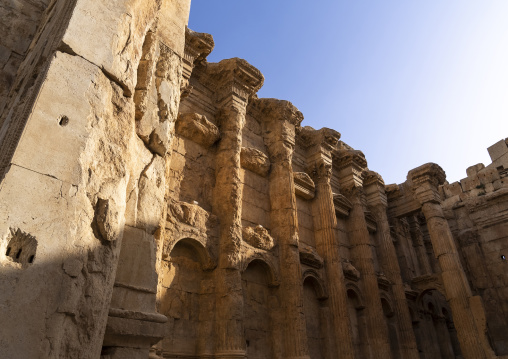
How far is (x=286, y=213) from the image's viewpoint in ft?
32.5

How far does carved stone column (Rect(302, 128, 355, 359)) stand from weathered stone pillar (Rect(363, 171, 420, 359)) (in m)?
3.18

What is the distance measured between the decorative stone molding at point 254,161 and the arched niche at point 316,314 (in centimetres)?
299

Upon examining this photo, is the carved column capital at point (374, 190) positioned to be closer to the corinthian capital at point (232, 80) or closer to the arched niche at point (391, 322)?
the arched niche at point (391, 322)

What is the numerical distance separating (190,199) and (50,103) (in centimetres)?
575

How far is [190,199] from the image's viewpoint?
828 cm

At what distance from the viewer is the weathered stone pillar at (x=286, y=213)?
8.63 metres

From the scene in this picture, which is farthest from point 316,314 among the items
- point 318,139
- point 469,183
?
point 469,183

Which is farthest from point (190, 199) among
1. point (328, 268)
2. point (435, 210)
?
point (435, 210)

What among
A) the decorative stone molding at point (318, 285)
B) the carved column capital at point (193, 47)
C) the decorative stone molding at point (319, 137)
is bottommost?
the decorative stone molding at point (318, 285)

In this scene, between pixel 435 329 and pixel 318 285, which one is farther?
pixel 435 329

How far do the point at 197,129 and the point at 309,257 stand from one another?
15.2ft

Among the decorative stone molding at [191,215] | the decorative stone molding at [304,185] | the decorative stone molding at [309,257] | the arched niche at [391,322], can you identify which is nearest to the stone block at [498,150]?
the arched niche at [391,322]

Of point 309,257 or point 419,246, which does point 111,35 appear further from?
point 419,246

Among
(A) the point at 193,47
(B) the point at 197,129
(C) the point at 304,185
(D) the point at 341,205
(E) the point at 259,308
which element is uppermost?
(A) the point at 193,47
